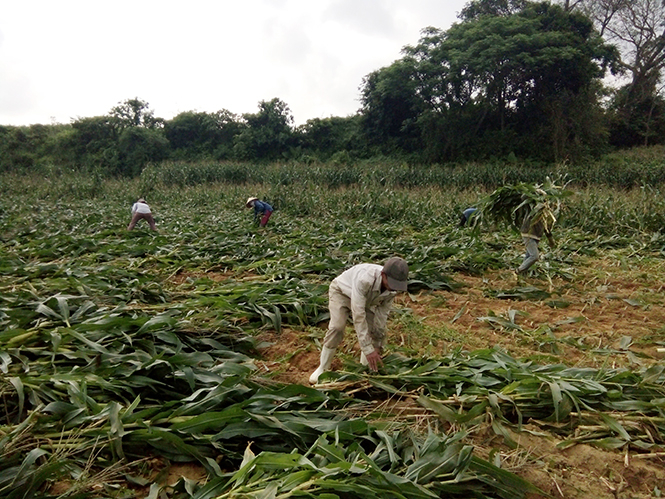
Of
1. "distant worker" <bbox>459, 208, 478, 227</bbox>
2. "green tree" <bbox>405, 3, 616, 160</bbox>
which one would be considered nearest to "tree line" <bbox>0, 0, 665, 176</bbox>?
"green tree" <bbox>405, 3, 616, 160</bbox>

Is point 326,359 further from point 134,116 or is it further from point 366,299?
point 134,116

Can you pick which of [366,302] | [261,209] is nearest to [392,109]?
[261,209]

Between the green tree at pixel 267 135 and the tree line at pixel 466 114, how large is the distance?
0.07m

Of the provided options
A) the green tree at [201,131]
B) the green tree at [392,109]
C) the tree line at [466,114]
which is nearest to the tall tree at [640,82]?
the tree line at [466,114]

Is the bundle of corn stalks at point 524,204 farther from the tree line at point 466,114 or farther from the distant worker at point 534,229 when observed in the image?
the tree line at point 466,114

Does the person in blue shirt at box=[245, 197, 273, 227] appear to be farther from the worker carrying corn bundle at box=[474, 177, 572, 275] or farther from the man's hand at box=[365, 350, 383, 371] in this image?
the man's hand at box=[365, 350, 383, 371]

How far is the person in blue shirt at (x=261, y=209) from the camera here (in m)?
9.45

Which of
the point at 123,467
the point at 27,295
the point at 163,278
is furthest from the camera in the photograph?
the point at 163,278

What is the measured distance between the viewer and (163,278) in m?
5.52

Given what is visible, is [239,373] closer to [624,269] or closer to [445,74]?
[624,269]

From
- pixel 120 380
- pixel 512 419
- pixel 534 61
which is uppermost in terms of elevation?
pixel 534 61

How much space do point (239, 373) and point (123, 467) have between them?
3.15 ft

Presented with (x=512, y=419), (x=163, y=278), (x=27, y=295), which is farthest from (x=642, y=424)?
(x=163, y=278)

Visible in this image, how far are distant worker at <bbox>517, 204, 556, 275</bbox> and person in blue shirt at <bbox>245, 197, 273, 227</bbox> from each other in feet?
17.9
